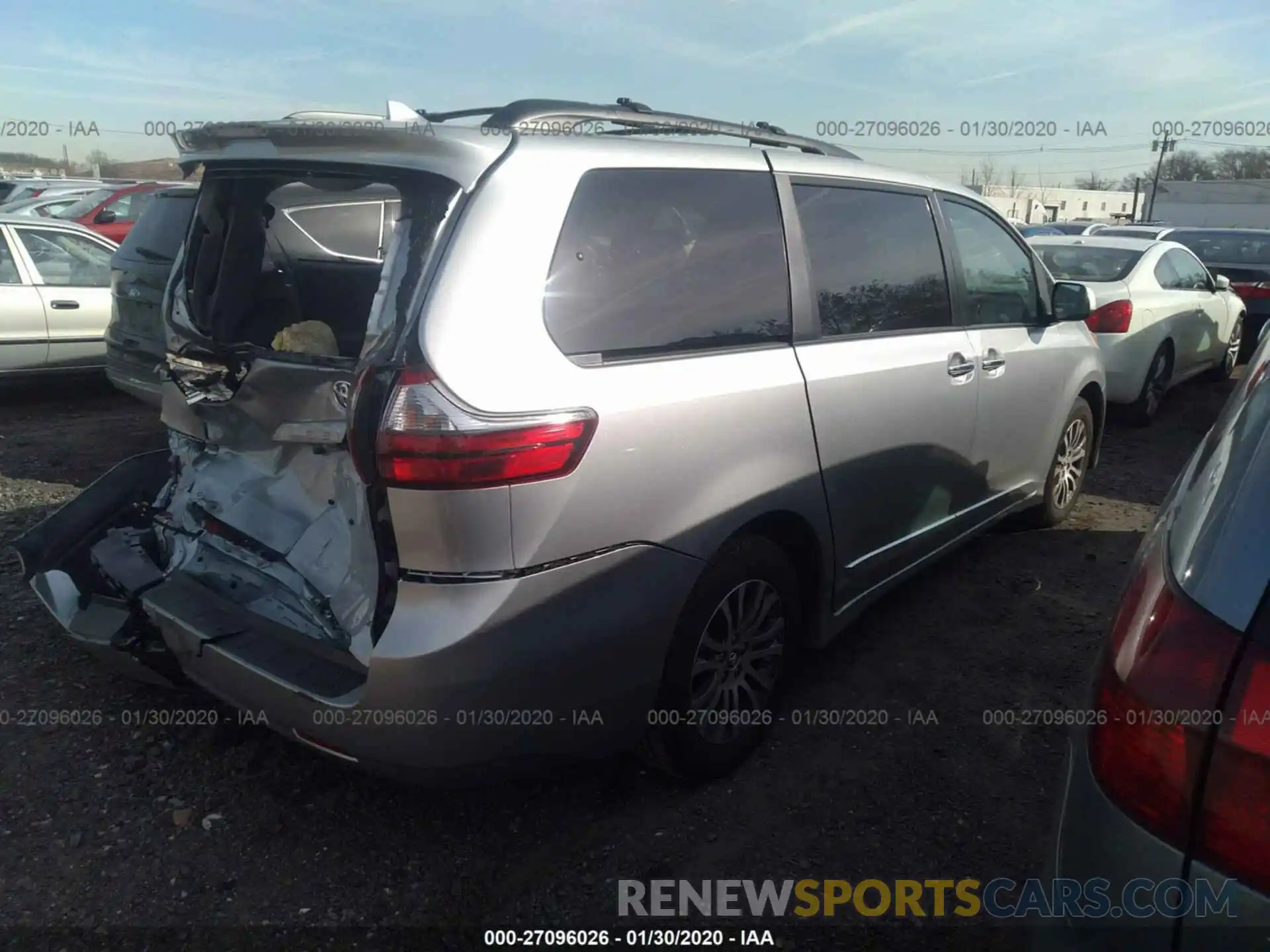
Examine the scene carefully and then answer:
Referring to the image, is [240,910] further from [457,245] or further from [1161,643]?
[1161,643]

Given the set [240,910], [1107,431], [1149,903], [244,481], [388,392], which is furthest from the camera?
[1107,431]

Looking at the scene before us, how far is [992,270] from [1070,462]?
142 centimetres

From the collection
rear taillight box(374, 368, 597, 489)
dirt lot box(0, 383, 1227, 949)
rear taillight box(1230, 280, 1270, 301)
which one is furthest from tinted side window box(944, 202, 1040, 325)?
rear taillight box(1230, 280, 1270, 301)

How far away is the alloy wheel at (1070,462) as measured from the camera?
479 cm

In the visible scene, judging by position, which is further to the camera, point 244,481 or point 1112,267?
point 1112,267

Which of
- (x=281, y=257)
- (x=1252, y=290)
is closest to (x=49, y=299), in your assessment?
(x=281, y=257)

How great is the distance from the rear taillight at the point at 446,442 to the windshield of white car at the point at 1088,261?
6.44m

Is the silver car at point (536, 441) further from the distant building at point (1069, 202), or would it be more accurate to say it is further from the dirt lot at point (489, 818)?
the distant building at point (1069, 202)

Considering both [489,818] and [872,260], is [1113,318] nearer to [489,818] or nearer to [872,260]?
[872,260]

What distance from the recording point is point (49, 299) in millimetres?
7121

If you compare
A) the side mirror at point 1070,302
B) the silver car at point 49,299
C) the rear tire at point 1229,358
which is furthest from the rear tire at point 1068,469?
the silver car at point 49,299

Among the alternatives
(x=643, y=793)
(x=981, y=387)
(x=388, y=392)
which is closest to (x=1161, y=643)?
(x=388, y=392)

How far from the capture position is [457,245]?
210 centimetres

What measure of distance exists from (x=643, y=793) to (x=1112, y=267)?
6.56 m
